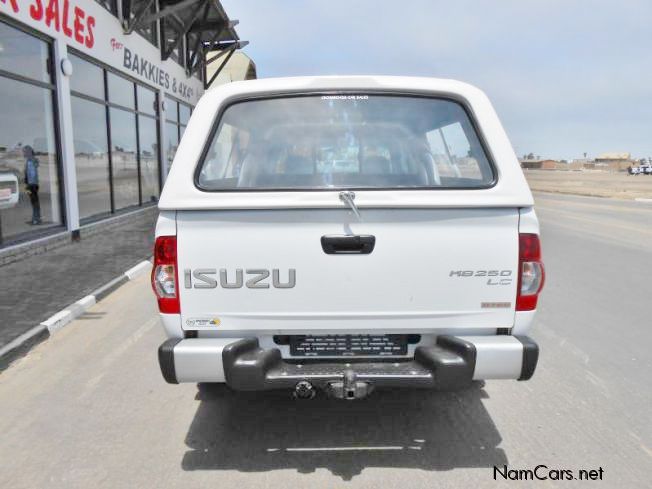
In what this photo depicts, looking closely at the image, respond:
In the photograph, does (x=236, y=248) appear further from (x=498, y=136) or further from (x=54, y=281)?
(x=54, y=281)

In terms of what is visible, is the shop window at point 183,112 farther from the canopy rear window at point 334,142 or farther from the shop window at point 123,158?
the canopy rear window at point 334,142

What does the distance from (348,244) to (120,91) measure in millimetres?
12547

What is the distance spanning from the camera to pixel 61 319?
214 inches

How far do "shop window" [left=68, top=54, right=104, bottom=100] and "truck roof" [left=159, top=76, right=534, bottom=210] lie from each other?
9071mm

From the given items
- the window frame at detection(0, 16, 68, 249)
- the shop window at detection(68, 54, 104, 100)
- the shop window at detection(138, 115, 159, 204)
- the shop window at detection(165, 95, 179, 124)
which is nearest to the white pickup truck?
the window frame at detection(0, 16, 68, 249)

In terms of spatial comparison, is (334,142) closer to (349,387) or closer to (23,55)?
(349,387)

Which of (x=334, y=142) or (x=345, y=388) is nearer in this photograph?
(x=345, y=388)

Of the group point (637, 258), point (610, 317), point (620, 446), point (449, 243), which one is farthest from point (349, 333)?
point (637, 258)

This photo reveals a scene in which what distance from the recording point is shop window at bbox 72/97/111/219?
11.2 metres

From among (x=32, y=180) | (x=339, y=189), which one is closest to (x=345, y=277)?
(x=339, y=189)

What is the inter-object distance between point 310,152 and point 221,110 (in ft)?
1.80

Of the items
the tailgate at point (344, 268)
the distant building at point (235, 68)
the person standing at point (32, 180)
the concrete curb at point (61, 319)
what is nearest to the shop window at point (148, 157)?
the person standing at point (32, 180)

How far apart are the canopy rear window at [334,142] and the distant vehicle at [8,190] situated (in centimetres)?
687

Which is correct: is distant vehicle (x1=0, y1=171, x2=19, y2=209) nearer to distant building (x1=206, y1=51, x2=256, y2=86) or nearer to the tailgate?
the tailgate
